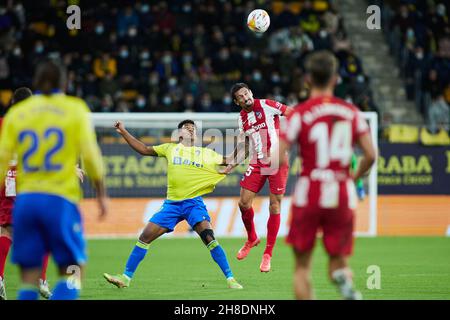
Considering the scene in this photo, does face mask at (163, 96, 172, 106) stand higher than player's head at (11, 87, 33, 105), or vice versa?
face mask at (163, 96, 172, 106)

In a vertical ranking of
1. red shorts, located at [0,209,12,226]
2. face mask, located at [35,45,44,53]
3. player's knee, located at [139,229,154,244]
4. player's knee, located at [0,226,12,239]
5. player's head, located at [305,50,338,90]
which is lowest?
player's knee, located at [139,229,154,244]

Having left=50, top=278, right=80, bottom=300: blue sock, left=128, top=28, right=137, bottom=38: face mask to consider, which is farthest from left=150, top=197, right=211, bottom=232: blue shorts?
left=128, top=28, right=137, bottom=38: face mask

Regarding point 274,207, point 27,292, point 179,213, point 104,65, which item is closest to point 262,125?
point 274,207

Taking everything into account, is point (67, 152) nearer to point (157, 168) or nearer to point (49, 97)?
point (49, 97)

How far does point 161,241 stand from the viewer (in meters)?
22.4

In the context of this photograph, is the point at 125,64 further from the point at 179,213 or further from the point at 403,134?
the point at 179,213

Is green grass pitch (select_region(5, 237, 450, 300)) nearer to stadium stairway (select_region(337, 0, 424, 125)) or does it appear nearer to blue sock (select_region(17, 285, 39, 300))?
blue sock (select_region(17, 285, 39, 300))

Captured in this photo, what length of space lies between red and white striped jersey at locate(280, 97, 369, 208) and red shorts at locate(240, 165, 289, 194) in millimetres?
6155

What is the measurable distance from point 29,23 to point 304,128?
2104 cm

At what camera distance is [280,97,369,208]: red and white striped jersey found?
7.67m

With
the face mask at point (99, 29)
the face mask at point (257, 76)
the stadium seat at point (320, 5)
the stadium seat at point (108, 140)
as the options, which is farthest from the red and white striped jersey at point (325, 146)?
the stadium seat at point (320, 5)

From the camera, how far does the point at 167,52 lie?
26.9m

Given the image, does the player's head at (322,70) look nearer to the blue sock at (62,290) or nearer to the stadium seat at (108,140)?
the blue sock at (62,290)

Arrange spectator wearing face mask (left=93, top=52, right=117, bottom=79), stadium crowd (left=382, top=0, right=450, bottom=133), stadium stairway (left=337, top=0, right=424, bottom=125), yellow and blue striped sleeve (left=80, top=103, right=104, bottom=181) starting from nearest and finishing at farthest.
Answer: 1. yellow and blue striped sleeve (left=80, top=103, right=104, bottom=181)
2. spectator wearing face mask (left=93, top=52, right=117, bottom=79)
3. stadium crowd (left=382, top=0, right=450, bottom=133)
4. stadium stairway (left=337, top=0, right=424, bottom=125)
